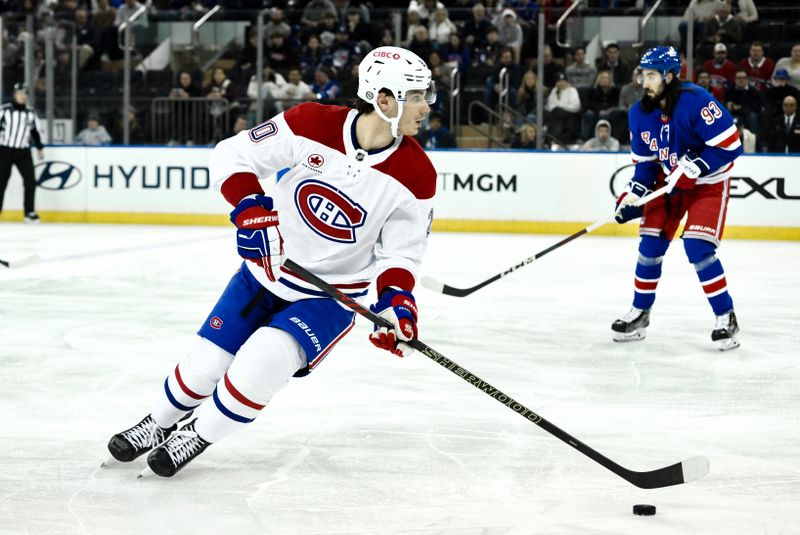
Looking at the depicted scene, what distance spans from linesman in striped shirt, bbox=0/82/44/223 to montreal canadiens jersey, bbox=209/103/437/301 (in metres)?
8.15

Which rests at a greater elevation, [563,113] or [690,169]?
[690,169]

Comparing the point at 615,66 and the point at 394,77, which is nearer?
the point at 394,77

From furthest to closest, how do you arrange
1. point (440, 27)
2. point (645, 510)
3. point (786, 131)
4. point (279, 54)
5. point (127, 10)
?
point (127, 10)
point (279, 54)
point (440, 27)
point (786, 131)
point (645, 510)

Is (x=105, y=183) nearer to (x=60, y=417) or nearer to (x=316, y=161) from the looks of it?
(x=60, y=417)

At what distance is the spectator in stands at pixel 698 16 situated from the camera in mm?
10211

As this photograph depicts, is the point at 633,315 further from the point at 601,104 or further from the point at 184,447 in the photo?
the point at 601,104

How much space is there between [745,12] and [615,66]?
133cm

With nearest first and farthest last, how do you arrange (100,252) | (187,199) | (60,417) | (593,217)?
(60,417), (100,252), (593,217), (187,199)

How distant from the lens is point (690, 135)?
4.75m

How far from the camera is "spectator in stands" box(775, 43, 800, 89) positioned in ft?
32.1

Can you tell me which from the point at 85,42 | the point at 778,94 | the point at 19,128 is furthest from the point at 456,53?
the point at 19,128

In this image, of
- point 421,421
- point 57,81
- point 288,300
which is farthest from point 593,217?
point 288,300

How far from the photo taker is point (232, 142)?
9.36ft

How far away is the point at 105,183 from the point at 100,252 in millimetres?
2728
